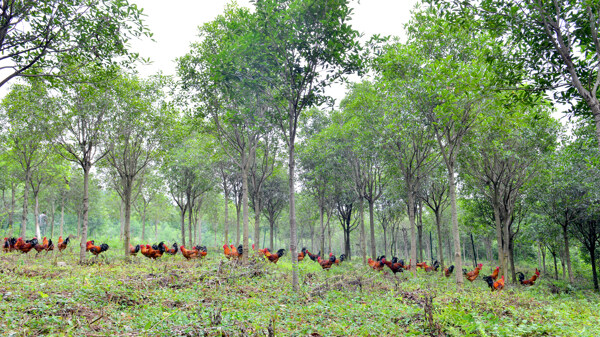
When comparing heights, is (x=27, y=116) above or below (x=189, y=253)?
above

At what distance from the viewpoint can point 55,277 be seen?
9.80 meters

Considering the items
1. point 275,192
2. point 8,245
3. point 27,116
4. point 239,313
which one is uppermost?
point 27,116

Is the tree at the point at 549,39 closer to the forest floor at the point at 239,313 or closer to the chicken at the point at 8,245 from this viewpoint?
the forest floor at the point at 239,313

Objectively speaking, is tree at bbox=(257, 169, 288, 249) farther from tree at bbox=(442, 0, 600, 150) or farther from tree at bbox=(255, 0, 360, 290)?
tree at bbox=(442, 0, 600, 150)

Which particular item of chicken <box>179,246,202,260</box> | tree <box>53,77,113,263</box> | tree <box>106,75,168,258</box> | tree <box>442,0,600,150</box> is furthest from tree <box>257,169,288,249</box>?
tree <box>442,0,600,150</box>

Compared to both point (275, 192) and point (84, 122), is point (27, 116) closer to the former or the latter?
point (84, 122)

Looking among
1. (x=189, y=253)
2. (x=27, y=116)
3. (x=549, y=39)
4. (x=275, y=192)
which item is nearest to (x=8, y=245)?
(x=27, y=116)

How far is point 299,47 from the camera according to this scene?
9688 mm

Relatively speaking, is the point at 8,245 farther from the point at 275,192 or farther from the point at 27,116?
the point at 275,192

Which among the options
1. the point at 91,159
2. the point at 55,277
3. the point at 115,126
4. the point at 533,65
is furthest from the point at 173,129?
the point at 533,65

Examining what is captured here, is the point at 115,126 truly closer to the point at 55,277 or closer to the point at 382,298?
the point at 55,277

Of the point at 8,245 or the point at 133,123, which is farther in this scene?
the point at 8,245

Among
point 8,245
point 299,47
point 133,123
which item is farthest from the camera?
point 8,245

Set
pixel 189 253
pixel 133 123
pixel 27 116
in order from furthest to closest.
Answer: pixel 189 253 → pixel 133 123 → pixel 27 116
